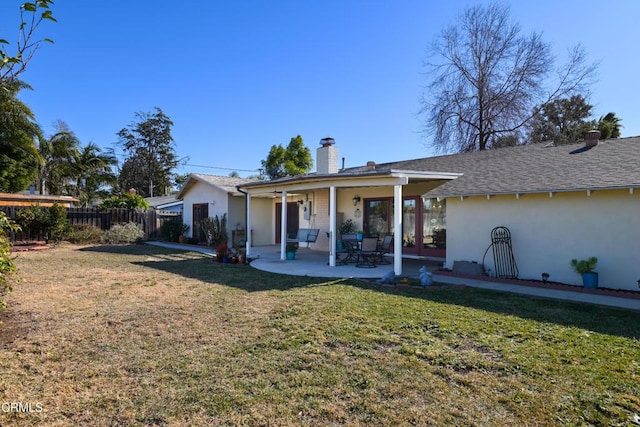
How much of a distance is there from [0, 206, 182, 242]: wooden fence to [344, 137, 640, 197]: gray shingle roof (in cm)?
1575

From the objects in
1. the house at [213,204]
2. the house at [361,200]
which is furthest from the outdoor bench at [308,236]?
the house at [213,204]

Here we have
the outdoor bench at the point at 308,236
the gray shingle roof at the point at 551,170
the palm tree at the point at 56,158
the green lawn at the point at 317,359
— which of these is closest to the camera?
the green lawn at the point at 317,359

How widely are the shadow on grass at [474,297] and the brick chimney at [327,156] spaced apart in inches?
185

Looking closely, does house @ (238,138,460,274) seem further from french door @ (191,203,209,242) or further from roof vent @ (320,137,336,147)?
french door @ (191,203,209,242)

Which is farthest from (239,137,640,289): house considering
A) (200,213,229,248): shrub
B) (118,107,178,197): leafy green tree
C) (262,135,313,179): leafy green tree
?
(118,107,178,197): leafy green tree

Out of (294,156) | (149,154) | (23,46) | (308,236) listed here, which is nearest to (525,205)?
(308,236)

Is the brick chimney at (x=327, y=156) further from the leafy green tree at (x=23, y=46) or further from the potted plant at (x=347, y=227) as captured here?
the leafy green tree at (x=23, y=46)

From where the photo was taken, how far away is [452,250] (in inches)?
401

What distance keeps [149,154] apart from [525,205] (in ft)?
133

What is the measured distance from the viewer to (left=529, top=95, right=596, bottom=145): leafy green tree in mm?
22172

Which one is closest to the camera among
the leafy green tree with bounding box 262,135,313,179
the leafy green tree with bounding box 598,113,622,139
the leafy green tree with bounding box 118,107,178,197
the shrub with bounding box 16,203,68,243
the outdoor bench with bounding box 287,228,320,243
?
the outdoor bench with bounding box 287,228,320,243

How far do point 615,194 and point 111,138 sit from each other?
146 feet

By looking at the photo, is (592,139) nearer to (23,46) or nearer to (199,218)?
(23,46)

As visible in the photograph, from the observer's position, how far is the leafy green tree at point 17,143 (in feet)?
61.8
